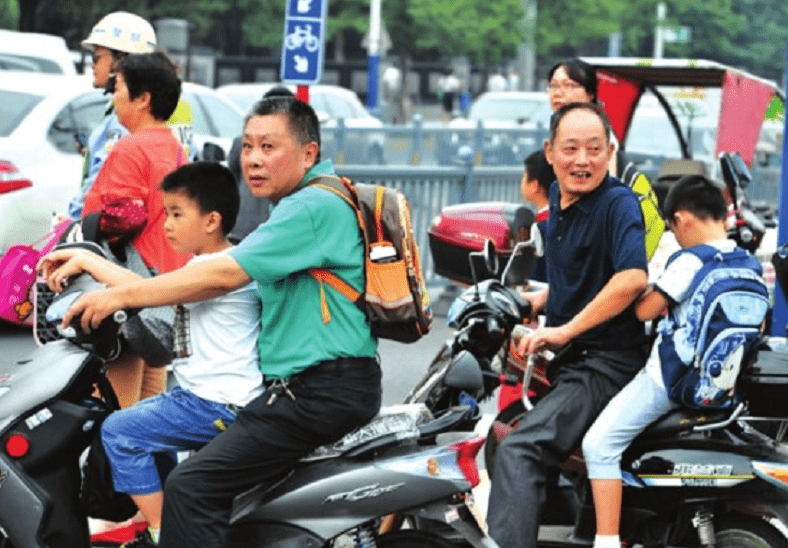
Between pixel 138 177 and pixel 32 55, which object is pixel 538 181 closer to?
pixel 138 177

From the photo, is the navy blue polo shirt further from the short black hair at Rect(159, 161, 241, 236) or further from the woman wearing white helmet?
the woman wearing white helmet

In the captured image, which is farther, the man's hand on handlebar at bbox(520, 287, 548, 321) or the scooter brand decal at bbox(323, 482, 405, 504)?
the man's hand on handlebar at bbox(520, 287, 548, 321)

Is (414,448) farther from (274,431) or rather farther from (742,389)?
(742,389)

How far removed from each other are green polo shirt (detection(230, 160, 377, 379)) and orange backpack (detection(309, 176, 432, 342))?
0.07ft

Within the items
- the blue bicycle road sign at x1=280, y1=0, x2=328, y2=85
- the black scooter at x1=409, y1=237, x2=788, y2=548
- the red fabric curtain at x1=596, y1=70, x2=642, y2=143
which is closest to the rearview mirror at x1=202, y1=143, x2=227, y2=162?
the blue bicycle road sign at x1=280, y1=0, x2=328, y2=85

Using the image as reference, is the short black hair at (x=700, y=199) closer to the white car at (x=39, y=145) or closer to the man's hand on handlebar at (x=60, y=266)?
the man's hand on handlebar at (x=60, y=266)

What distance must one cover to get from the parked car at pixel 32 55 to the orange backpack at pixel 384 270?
1546cm

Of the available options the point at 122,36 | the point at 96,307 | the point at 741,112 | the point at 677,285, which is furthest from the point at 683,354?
the point at 741,112

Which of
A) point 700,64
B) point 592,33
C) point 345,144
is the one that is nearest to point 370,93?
point 592,33

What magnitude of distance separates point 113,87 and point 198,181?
7.60ft

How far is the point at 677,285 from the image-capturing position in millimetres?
5801

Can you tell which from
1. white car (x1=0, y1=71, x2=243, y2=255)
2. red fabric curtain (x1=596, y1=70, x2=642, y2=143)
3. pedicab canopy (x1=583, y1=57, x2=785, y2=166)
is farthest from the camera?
white car (x1=0, y1=71, x2=243, y2=255)

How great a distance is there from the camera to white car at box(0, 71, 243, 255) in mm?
13047

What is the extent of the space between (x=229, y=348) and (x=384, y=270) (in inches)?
20.0
